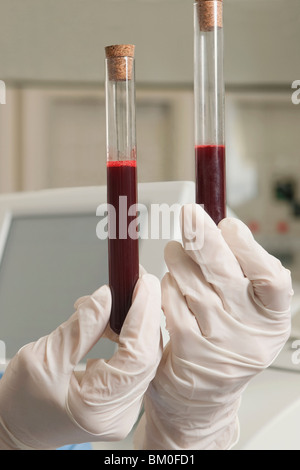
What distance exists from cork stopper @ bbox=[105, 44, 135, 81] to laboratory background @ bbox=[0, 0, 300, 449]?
254 centimetres

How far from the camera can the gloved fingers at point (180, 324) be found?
65cm

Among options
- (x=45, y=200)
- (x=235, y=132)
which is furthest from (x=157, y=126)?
(x=45, y=200)

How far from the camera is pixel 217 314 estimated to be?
2.15 ft

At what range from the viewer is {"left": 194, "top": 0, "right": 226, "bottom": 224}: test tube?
2.10 feet

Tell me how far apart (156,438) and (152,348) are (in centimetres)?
18

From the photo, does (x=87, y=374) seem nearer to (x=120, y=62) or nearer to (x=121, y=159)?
(x=121, y=159)

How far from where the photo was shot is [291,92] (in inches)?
135

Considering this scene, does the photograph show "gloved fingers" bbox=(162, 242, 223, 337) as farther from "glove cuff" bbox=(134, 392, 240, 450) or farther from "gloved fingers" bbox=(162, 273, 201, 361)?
"glove cuff" bbox=(134, 392, 240, 450)

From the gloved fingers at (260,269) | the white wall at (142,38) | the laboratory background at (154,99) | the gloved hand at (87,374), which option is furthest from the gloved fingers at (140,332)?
the white wall at (142,38)

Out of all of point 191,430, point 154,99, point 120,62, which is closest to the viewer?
point 120,62

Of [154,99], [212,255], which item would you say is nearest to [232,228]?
[212,255]

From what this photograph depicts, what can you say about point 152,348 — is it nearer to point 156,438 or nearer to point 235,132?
point 156,438

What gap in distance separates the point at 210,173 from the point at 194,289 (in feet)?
0.45

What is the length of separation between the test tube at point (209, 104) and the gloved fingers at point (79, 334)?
0.57ft
